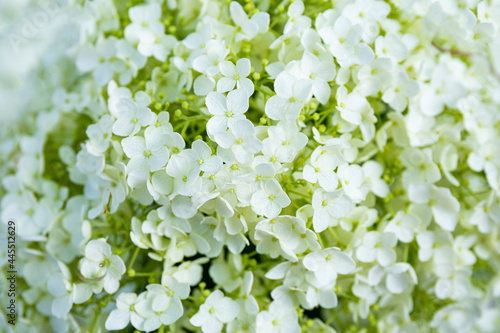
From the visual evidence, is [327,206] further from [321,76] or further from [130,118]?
[130,118]

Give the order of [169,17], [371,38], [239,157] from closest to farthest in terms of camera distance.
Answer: [239,157], [371,38], [169,17]

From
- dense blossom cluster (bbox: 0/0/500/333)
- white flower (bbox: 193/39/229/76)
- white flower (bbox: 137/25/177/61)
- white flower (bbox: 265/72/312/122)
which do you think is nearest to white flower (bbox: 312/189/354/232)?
dense blossom cluster (bbox: 0/0/500/333)

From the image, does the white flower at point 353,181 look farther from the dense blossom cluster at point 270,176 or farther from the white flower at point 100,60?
the white flower at point 100,60

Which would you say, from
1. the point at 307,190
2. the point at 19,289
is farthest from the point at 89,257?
the point at 307,190

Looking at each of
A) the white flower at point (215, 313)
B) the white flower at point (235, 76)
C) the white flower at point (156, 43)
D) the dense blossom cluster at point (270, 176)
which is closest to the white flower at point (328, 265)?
the dense blossom cluster at point (270, 176)

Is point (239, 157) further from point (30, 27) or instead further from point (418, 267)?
point (30, 27)

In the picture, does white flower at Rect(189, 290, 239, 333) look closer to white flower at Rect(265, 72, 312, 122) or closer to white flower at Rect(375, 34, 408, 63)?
white flower at Rect(265, 72, 312, 122)

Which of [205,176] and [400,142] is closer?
[205,176]
